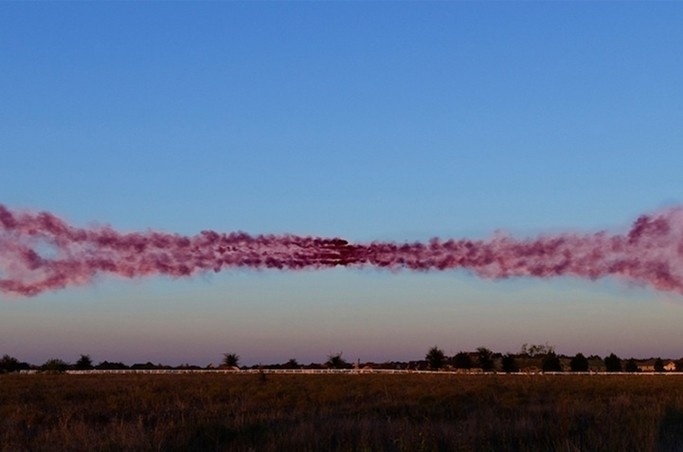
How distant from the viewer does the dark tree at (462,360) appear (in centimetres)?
9725

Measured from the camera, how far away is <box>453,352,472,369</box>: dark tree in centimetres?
9725

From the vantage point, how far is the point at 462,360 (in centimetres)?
9825

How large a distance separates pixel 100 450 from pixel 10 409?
13.5 metres

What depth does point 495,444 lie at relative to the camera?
1415cm

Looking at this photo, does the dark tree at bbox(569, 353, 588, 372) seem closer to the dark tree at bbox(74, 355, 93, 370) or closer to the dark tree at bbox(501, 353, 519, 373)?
the dark tree at bbox(501, 353, 519, 373)

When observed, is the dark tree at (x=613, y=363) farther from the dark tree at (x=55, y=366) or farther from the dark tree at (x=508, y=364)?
the dark tree at (x=55, y=366)

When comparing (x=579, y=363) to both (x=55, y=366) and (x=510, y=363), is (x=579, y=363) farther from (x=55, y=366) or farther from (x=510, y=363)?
(x=55, y=366)

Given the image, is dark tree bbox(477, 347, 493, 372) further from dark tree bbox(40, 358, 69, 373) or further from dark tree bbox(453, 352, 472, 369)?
dark tree bbox(40, 358, 69, 373)

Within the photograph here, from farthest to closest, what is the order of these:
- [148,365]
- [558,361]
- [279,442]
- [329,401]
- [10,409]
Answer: [148,365] < [558,361] < [329,401] < [10,409] < [279,442]

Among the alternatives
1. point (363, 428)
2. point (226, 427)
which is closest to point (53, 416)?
point (226, 427)

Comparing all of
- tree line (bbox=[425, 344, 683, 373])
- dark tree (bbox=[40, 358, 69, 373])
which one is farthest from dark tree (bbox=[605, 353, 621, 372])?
dark tree (bbox=[40, 358, 69, 373])

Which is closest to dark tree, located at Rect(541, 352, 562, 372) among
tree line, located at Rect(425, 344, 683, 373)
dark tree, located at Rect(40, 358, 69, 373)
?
tree line, located at Rect(425, 344, 683, 373)

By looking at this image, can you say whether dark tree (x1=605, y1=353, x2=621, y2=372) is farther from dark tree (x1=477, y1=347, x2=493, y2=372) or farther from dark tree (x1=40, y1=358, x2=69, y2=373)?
dark tree (x1=40, y1=358, x2=69, y2=373)

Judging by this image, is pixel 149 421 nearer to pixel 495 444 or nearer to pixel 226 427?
pixel 226 427
